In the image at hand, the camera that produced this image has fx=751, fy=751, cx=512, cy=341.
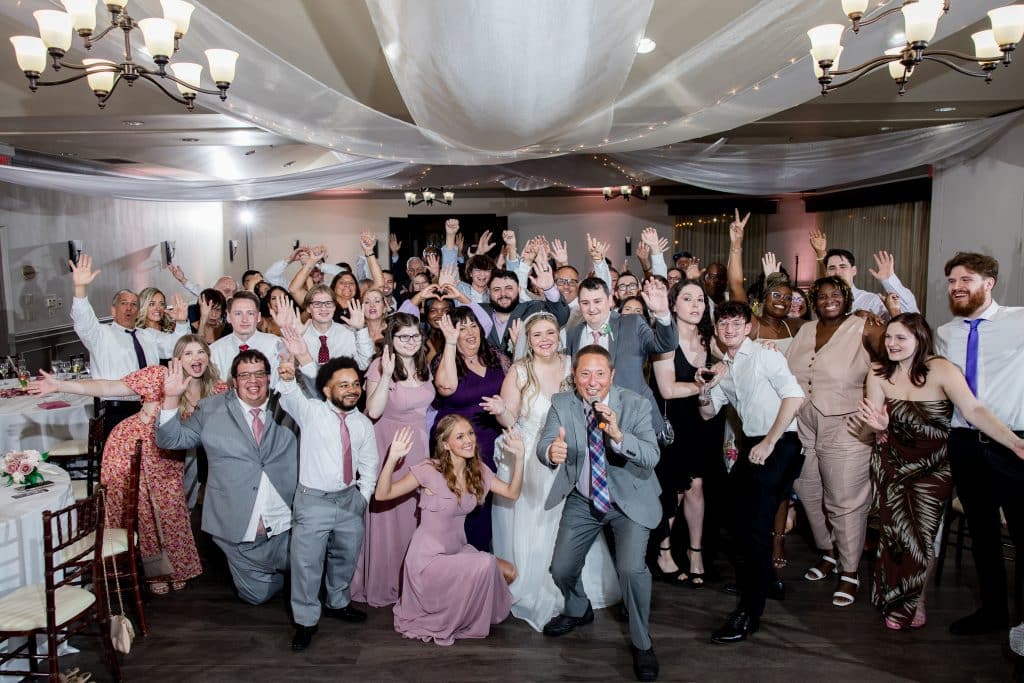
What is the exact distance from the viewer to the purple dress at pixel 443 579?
345cm

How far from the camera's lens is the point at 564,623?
355 cm

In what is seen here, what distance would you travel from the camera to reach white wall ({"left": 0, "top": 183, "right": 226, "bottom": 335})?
802cm

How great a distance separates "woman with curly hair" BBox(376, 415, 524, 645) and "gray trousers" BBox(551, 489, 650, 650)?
0.31 metres

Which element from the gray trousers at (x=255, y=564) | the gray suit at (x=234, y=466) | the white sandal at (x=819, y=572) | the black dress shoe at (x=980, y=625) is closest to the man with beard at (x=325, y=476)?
the gray suit at (x=234, y=466)

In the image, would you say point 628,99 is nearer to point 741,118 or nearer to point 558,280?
point 741,118

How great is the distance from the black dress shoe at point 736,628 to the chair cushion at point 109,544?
2773mm

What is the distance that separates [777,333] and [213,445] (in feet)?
10.8

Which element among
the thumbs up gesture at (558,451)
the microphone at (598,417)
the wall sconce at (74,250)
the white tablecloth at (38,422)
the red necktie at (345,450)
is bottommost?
the white tablecloth at (38,422)

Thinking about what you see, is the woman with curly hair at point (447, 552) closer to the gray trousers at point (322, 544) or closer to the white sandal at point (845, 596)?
the gray trousers at point (322, 544)

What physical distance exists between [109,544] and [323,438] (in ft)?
3.58

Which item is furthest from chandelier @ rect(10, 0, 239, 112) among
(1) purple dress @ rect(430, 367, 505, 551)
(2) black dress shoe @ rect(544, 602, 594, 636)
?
(2) black dress shoe @ rect(544, 602, 594, 636)

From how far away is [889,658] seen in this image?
130 inches

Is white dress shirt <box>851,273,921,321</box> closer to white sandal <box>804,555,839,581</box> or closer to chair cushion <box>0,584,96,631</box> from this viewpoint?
white sandal <box>804,555,839,581</box>

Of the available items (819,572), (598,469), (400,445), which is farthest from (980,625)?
(400,445)
